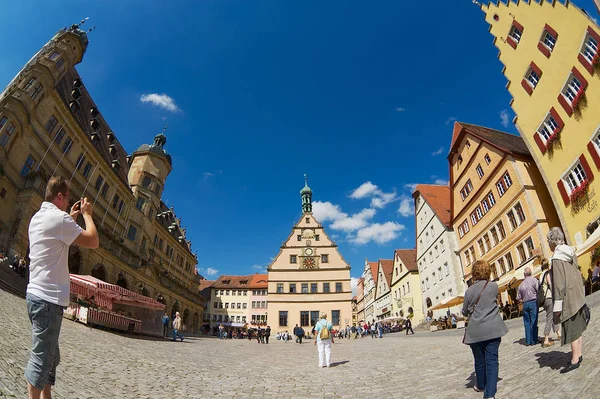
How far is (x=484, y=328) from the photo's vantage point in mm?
3982

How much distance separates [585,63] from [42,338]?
22.1 metres

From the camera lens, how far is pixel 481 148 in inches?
1022

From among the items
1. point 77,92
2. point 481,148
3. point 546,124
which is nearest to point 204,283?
point 77,92

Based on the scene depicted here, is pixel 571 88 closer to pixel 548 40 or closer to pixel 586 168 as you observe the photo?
pixel 548 40

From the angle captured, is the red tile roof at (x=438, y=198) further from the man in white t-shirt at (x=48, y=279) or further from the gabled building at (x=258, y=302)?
the gabled building at (x=258, y=302)

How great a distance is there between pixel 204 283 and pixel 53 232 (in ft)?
237

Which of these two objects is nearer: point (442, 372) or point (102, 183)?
point (442, 372)

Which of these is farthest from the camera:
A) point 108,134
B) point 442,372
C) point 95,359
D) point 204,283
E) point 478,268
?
point 204,283

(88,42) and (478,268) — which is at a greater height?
(88,42)

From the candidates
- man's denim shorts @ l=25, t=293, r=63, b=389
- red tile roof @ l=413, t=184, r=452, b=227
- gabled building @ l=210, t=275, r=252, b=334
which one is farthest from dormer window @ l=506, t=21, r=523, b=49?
gabled building @ l=210, t=275, r=252, b=334

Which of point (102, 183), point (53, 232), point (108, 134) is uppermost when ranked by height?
point (108, 134)

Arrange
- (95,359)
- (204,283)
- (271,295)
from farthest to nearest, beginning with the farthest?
(204,283)
(271,295)
(95,359)

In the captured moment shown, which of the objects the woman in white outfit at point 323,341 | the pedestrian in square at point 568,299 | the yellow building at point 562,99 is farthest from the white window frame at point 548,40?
the woman in white outfit at point 323,341

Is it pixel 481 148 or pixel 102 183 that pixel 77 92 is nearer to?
pixel 102 183
